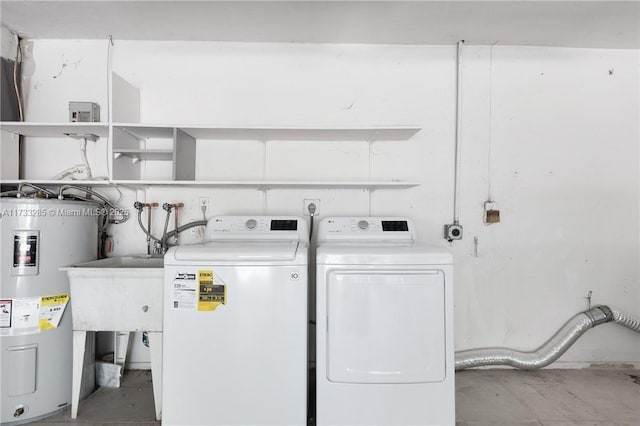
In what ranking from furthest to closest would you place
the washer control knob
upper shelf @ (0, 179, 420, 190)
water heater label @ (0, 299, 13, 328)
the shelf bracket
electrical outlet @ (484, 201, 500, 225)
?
electrical outlet @ (484, 201, 500, 225), the shelf bracket, the washer control knob, upper shelf @ (0, 179, 420, 190), water heater label @ (0, 299, 13, 328)

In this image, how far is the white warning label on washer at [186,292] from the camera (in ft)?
4.86

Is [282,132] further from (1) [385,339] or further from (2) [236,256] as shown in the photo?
(1) [385,339]

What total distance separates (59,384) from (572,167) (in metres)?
3.50

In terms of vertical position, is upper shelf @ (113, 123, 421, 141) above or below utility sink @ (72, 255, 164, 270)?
above

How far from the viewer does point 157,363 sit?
1.68 m

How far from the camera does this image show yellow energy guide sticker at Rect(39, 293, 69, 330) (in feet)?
5.59

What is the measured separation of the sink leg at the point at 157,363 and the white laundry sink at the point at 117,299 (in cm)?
5

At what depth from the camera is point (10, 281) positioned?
1641 mm

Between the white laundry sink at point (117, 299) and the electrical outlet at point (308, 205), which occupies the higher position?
the electrical outlet at point (308, 205)

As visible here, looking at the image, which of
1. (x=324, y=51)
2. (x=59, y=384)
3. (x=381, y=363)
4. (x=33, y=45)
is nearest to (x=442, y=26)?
(x=324, y=51)

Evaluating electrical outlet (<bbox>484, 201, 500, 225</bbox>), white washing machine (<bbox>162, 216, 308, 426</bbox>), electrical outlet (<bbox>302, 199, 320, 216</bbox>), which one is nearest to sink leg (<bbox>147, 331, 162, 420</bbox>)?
white washing machine (<bbox>162, 216, 308, 426</bbox>)

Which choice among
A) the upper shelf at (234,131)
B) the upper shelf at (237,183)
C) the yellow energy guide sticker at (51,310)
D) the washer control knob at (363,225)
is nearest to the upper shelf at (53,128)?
the upper shelf at (234,131)

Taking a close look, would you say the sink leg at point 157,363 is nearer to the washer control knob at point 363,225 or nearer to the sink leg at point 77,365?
the sink leg at point 77,365

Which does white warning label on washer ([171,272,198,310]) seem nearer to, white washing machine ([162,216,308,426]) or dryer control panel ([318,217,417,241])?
white washing machine ([162,216,308,426])
